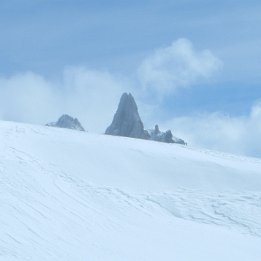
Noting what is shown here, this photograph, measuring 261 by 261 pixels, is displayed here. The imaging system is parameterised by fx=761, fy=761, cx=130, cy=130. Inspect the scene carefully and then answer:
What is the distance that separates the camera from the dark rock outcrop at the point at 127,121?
67312mm

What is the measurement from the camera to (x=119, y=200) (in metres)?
22.4

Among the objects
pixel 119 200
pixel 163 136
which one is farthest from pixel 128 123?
pixel 119 200

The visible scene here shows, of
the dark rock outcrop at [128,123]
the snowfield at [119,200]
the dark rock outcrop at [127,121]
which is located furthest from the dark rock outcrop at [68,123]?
→ the snowfield at [119,200]

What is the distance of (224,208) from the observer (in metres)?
22.8

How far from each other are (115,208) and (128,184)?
2.47 meters

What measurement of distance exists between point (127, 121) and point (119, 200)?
1835 inches

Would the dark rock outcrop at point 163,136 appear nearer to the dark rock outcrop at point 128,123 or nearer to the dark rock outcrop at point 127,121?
the dark rock outcrop at point 128,123

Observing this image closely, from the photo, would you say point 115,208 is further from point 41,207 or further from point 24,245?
point 24,245

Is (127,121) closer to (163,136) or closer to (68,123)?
(163,136)

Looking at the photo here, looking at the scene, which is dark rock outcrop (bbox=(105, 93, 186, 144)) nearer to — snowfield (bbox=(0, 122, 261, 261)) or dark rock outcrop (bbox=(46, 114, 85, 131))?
dark rock outcrop (bbox=(46, 114, 85, 131))

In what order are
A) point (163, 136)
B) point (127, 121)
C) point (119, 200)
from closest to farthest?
1. point (119, 200)
2. point (163, 136)
3. point (127, 121)

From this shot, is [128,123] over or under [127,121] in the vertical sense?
under

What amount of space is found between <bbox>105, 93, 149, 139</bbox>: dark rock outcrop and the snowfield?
37.6m

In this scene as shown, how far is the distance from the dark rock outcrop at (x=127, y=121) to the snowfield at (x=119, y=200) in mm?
37604
